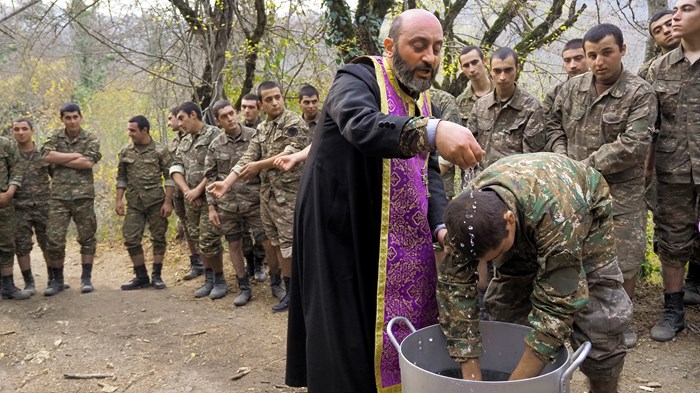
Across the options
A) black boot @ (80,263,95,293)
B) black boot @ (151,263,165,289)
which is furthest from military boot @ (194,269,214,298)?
black boot @ (80,263,95,293)

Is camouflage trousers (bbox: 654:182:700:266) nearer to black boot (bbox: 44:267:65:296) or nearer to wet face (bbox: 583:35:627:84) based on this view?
wet face (bbox: 583:35:627:84)

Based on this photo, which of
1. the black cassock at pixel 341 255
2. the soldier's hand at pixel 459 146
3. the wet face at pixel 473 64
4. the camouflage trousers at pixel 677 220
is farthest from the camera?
the wet face at pixel 473 64

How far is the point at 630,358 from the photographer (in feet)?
13.2

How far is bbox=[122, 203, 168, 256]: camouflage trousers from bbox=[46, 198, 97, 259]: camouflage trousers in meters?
0.39

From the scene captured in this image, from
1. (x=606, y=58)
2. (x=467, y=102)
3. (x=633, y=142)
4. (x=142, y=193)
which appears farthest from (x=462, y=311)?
(x=142, y=193)

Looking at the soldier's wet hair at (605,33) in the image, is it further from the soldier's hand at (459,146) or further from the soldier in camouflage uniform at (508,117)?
the soldier's hand at (459,146)

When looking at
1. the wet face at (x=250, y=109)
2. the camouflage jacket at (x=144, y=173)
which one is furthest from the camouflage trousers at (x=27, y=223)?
the wet face at (x=250, y=109)

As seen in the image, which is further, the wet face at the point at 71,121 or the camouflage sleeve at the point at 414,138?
the wet face at the point at 71,121

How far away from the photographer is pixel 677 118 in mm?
4129

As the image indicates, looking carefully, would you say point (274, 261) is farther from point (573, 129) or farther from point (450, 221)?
point (450, 221)

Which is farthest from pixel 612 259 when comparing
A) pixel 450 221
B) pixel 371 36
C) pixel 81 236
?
pixel 81 236

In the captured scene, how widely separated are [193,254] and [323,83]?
3583 millimetres

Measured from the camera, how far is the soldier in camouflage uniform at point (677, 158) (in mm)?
4016

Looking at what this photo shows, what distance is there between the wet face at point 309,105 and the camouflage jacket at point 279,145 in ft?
1.54
